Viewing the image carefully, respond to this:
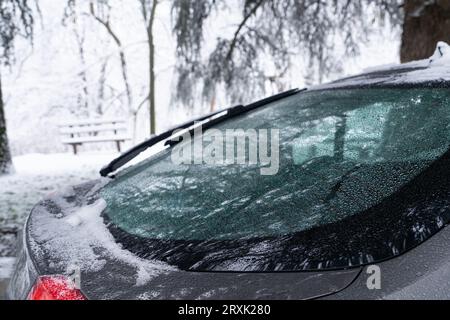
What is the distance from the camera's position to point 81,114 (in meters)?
16.6

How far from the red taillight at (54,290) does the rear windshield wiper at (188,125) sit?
102 centimetres

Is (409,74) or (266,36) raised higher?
(266,36)

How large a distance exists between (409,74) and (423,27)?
2806 mm

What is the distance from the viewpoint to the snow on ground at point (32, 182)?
4.44 meters

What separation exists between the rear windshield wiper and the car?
0.13ft

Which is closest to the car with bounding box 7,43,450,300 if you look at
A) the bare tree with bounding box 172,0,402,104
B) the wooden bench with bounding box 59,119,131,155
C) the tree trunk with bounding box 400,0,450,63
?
the tree trunk with bounding box 400,0,450,63

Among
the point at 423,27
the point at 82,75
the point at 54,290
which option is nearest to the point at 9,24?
the point at 423,27

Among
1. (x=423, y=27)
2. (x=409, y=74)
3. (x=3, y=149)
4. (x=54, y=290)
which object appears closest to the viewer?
(x=54, y=290)

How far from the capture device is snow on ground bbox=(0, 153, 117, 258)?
444 centimetres

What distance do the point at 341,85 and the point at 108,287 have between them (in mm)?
1465

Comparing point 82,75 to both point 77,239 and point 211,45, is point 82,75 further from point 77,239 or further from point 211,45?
point 77,239

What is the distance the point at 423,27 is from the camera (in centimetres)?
425
